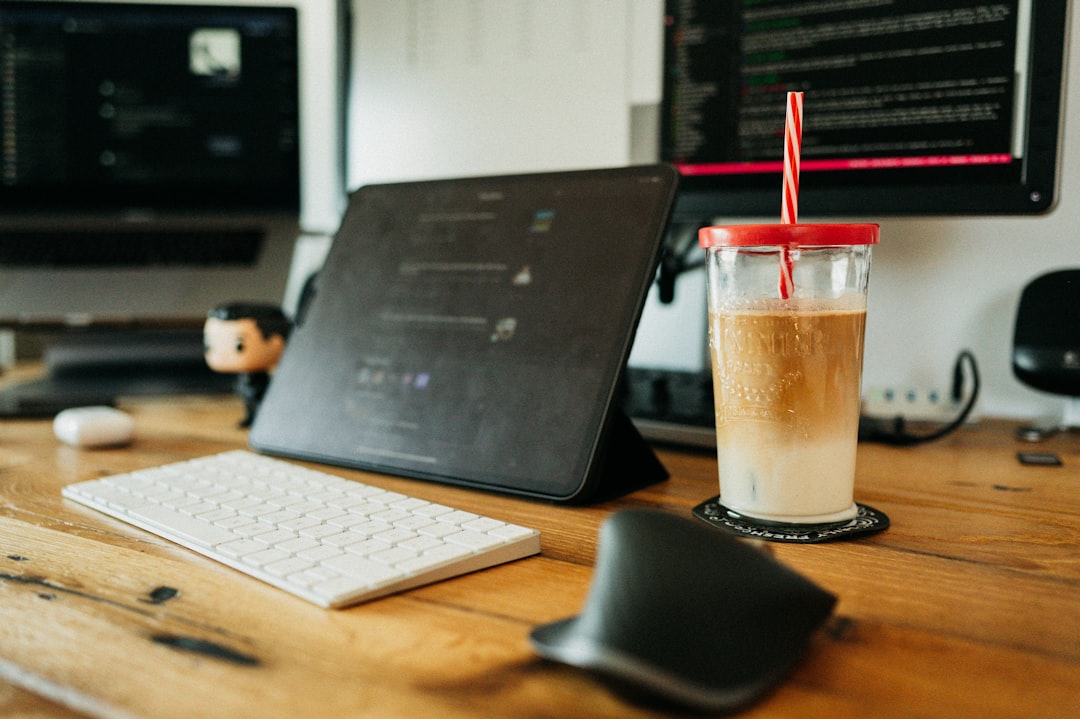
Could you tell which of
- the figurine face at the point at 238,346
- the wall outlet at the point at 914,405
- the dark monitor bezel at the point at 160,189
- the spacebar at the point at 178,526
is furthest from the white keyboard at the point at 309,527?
the dark monitor bezel at the point at 160,189

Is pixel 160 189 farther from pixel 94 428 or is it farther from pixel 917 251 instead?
pixel 917 251

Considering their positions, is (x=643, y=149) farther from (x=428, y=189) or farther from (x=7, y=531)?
(x=7, y=531)

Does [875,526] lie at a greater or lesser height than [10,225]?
lesser

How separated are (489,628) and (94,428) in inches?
20.7

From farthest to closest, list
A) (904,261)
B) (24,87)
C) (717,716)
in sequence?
(24,87), (904,261), (717,716)

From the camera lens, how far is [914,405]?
0.85m

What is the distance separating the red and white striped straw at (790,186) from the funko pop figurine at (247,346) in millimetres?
547

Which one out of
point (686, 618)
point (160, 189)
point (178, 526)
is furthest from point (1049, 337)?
point (160, 189)

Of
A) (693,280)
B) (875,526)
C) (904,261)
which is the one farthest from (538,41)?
(875,526)

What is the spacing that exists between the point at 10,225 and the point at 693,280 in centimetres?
91

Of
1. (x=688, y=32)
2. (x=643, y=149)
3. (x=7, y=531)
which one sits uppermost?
(x=688, y=32)

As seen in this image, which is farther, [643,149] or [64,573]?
[643,149]

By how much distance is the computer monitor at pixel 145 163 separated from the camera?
1.12 m

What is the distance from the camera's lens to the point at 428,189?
0.74 meters
